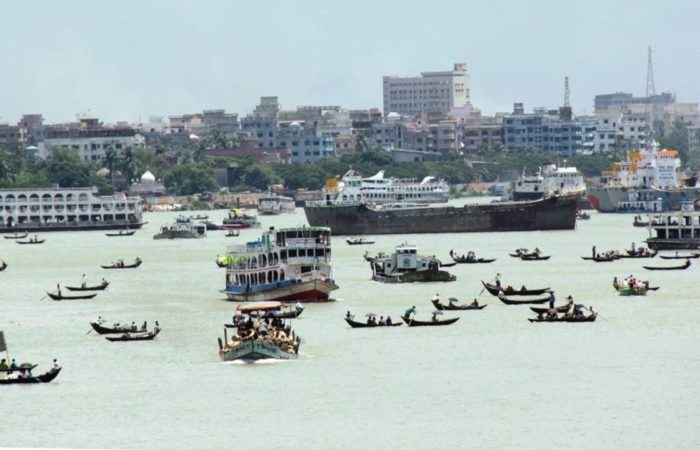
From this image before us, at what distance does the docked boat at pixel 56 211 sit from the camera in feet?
568

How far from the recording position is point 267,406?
57.0m

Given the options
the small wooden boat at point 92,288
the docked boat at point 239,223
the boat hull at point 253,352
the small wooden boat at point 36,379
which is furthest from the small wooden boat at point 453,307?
the docked boat at point 239,223

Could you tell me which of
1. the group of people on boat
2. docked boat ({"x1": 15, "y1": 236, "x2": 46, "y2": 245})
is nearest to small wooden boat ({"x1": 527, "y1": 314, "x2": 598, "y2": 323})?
the group of people on boat

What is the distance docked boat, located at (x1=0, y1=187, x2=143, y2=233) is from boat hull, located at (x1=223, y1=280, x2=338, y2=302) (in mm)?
90970

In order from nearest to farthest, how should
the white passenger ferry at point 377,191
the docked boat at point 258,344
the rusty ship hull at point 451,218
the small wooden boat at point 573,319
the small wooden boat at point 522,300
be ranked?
1. the docked boat at point 258,344
2. the small wooden boat at point 573,319
3. the small wooden boat at point 522,300
4. the rusty ship hull at point 451,218
5. the white passenger ferry at point 377,191

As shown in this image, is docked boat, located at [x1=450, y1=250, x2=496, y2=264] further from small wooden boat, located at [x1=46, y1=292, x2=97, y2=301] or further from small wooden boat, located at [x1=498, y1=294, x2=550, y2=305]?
small wooden boat, located at [x1=498, y1=294, x2=550, y2=305]

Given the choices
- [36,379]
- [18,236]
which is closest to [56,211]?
[18,236]

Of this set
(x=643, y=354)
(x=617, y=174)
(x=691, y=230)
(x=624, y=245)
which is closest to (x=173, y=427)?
(x=643, y=354)

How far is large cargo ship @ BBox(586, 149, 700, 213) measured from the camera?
18900cm

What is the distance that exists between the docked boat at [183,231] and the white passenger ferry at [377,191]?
32.4 ft

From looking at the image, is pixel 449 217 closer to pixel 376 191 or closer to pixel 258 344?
pixel 376 191

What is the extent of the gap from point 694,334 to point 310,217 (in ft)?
272

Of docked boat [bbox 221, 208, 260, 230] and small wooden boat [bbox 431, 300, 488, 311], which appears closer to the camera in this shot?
small wooden boat [bbox 431, 300, 488, 311]

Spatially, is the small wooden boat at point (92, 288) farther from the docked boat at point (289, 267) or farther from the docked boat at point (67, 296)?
the docked boat at point (289, 267)
